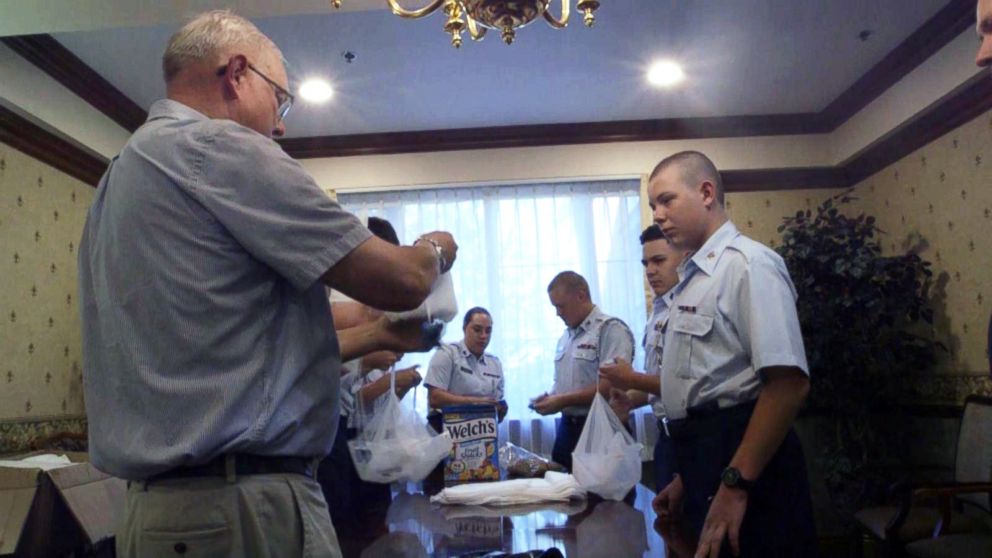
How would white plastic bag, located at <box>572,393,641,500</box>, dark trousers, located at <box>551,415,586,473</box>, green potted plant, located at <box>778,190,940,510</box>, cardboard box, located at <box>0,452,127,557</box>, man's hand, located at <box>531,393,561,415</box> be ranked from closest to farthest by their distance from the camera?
white plastic bag, located at <box>572,393,641,500</box> → cardboard box, located at <box>0,452,127,557</box> → man's hand, located at <box>531,393,561,415</box> → dark trousers, located at <box>551,415,586,473</box> → green potted plant, located at <box>778,190,940,510</box>

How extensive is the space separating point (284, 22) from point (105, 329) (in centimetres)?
274

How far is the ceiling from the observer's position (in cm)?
325

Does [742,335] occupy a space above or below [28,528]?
above

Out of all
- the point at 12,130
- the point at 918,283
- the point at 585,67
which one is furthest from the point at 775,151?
the point at 12,130

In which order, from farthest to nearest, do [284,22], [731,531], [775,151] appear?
[775,151], [284,22], [731,531]

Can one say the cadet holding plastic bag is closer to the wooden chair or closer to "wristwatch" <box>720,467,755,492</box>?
the wooden chair

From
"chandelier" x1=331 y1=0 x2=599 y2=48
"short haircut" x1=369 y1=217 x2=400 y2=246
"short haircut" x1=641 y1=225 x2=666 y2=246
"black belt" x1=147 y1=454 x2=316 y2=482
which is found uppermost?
"chandelier" x1=331 y1=0 x2=599 y2=48

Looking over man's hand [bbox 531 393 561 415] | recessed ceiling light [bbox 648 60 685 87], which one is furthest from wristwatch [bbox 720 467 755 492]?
recessed ceiling light [bbox 648 60 685 87]

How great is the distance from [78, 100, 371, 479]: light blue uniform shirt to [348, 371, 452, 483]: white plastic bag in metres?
1.23

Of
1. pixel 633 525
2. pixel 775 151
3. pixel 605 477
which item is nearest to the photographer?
pixel 633 525

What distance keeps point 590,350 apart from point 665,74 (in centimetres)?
168

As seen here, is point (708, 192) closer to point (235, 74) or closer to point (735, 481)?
point (735, 481)

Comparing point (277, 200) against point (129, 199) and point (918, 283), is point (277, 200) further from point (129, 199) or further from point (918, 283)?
point (918, 283)

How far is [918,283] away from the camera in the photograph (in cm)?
391
